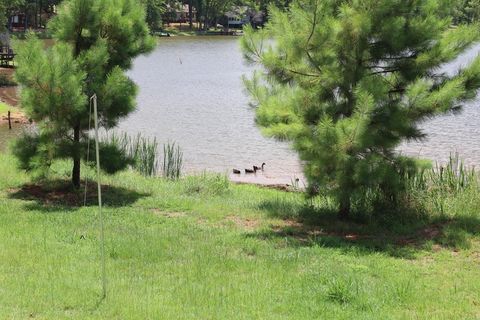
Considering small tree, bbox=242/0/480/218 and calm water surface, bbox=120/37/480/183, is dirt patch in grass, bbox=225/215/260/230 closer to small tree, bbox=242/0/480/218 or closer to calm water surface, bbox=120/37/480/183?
small tree, bbox=242/0/480/218

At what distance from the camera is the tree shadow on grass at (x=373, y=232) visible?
28.7 ft

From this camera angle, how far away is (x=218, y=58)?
67125mm

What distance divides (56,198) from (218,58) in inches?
2214

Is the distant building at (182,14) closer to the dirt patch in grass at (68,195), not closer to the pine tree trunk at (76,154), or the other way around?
the dirt patch in grass at (68,195)

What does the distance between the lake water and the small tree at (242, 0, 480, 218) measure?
794mm

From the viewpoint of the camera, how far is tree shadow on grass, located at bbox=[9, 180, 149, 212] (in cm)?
1153

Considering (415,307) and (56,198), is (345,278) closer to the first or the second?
(415,307)

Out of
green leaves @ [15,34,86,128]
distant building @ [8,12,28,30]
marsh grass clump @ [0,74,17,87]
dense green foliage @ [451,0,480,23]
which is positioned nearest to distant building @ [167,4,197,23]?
distant building @ [8,12,28,30]

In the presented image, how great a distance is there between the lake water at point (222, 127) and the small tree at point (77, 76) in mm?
1584

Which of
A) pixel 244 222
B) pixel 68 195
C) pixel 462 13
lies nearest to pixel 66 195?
pixel 68 195

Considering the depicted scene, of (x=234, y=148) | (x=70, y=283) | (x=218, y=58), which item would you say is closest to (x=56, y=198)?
(x=70, y=283)

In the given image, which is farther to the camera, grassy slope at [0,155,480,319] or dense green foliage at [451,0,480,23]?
dense green foliage at [451,0,480,23]

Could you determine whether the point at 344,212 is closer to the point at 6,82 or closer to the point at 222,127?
the point at 222,127

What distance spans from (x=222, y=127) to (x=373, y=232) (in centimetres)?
2056
